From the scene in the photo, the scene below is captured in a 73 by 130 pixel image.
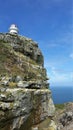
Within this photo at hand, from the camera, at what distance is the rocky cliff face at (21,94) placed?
31.9m

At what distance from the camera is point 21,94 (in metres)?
33.0

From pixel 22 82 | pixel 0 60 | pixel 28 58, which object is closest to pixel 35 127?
pixel 22 82

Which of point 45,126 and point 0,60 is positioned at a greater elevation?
point 0,60

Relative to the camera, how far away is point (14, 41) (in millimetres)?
49500

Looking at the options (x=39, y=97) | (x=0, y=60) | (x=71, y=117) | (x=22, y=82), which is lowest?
(x=71, y=117)

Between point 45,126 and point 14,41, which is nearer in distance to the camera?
point 45,126

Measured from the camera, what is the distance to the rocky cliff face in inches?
1254

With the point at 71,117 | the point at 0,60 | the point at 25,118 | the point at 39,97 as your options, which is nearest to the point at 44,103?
the point at 39,97

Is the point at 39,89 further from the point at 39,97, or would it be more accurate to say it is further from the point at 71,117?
the point at 71,117

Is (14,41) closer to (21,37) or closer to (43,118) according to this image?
(21,37)

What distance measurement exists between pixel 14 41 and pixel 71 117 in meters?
48.6

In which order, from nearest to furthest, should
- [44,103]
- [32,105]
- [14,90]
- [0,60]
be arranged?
[14,90], [32,105], [44,103], [0,60]

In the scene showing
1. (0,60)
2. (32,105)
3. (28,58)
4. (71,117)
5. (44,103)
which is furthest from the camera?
(71,117)

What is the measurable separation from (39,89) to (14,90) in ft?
18.4
